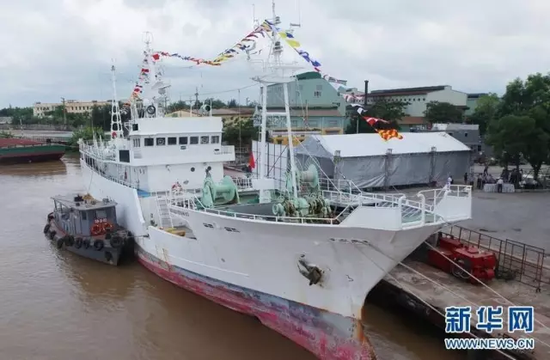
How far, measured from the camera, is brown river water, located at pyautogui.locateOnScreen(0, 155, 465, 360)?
36.9ft

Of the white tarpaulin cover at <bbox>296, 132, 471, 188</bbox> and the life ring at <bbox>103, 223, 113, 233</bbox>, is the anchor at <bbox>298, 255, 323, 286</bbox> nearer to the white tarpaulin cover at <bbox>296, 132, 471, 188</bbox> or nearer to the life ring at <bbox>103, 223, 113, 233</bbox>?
the life ring at <bbox>103, 223, 113, 233</bbox>

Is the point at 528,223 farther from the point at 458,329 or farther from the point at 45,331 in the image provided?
the point at 45,331

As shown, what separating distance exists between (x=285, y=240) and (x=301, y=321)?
2.27 m

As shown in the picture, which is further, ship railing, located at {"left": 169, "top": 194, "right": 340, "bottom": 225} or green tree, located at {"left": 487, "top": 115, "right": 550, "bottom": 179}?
green tree, located at {"left": 487, "top": 115, "right": 550, "bottom": 179}

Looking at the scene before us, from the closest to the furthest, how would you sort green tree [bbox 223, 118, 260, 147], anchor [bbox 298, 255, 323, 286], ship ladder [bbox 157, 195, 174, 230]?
anchor [bbox 298, 255, 323, 286], ship ladder [bbox 157, 195, 174, 230], green tree [bbox 223, 118, 260, 147]

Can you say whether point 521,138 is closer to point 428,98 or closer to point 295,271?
point 295,271

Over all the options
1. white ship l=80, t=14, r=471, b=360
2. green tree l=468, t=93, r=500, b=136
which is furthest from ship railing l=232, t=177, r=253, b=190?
green tree l=468, t=93, r=500, b=136

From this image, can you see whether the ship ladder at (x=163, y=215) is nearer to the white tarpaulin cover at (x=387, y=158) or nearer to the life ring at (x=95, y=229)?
the life ring at (x=95, y=229)

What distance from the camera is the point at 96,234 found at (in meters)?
16.8

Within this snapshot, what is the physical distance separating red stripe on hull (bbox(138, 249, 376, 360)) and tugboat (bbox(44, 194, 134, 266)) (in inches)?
160

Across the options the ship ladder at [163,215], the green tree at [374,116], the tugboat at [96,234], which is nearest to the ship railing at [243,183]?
the ship ladder at [163,215]

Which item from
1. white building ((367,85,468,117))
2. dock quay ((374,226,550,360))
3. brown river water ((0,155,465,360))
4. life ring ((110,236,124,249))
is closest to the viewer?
dock quay ((374,226,550,360))

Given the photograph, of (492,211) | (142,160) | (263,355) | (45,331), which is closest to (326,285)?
(263,355)

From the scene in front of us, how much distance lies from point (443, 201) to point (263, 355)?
223 inches
